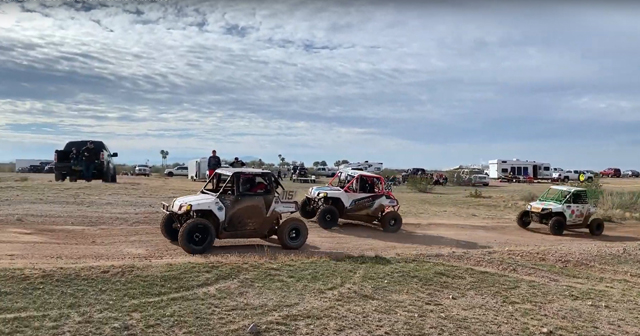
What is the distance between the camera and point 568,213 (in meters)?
18.9

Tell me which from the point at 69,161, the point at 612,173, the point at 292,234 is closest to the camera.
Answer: the point at 292,234

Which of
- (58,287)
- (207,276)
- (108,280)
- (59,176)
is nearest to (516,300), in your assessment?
(207,276)

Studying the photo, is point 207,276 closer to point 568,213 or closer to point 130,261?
point 130,261

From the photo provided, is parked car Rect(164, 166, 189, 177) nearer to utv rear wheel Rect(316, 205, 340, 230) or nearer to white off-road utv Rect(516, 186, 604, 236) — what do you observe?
utv rear wheel Rect(316, 205, 340, 230)

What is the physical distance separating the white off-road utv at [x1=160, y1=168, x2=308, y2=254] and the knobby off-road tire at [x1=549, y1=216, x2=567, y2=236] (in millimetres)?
10104

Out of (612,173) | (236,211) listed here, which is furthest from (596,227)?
(612,173)

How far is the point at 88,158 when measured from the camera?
23.9 m

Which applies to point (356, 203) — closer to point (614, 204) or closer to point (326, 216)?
point (326, 216)

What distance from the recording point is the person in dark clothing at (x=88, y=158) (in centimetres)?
2369

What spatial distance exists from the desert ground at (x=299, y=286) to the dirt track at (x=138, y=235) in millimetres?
72

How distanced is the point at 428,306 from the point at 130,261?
5124 mm

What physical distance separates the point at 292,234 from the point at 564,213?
428 inches

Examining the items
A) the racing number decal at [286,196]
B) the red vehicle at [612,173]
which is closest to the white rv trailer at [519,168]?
the red vehicle at [612,173]

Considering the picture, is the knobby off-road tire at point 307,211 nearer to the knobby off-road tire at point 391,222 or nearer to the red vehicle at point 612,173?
the knobby off-road tire at point 391,222
